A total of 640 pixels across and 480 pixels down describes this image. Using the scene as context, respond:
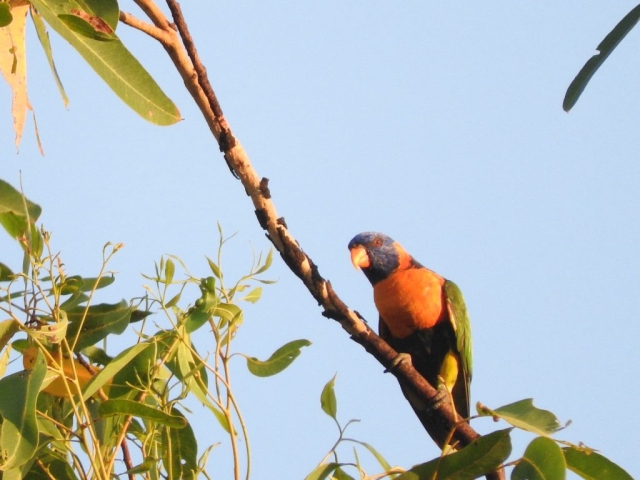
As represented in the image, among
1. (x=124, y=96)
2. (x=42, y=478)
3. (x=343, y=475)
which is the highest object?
(x=124, y=96)

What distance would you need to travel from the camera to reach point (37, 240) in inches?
71.6

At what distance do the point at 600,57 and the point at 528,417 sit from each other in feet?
2.89

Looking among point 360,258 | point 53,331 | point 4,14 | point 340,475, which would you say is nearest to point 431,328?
point 360,258

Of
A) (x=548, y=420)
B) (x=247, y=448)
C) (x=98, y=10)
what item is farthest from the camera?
(x=98, y=10)

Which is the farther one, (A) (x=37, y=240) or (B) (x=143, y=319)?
(B) (x=143, y=319)

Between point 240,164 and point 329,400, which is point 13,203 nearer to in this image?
point 240,164

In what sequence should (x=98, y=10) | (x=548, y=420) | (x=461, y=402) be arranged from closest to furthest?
(x=548, y=420), (x=98, y=10), (x=461, y=402)

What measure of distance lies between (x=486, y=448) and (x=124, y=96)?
1.36 m

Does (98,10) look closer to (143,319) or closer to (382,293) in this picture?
(143,319)

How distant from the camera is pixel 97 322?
1974mm

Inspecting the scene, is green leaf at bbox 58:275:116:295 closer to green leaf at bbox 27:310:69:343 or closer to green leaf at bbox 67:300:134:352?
green leaf at bbox 67:300:134:352

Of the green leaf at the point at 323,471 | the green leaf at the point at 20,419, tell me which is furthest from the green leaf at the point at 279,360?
the green leaf at the point at 20,419

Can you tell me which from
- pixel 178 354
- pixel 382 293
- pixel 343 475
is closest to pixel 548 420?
pixel 343 475

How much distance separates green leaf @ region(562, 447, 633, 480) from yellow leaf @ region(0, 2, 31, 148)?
5.68 feet
